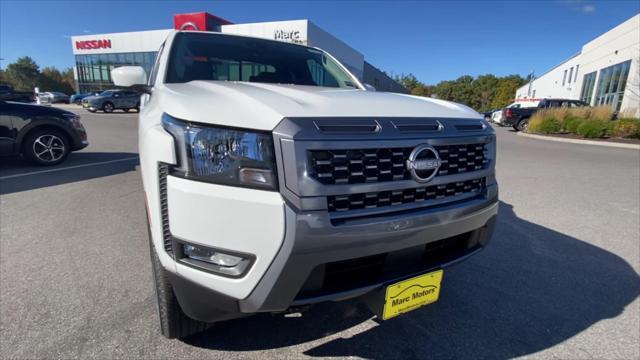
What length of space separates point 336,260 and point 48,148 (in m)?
7.17

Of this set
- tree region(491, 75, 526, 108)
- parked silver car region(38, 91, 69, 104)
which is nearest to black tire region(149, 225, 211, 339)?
parked silver car region(38, 91, 69, 104)

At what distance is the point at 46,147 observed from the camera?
248 inches

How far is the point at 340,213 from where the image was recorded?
1367 millimetres

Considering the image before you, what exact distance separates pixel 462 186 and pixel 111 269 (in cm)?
266

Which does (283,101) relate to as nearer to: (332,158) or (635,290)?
(332,158)

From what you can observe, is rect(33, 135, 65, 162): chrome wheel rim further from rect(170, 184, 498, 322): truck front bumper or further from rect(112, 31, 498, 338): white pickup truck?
rect(170, 184, 498, 322): truck front bumper

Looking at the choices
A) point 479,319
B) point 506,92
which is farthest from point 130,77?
point 506,92

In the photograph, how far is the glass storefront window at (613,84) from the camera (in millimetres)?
23391

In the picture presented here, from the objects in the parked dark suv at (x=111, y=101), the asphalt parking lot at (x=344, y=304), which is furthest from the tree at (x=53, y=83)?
the asphalt parking lot at (x=344, y=304)

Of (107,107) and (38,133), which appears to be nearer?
(38,133)

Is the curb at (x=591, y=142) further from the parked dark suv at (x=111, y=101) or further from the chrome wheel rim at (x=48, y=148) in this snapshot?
the parked dark suv at (x=111, y=101)

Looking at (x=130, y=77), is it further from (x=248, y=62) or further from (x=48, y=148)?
(x=48, y=148)

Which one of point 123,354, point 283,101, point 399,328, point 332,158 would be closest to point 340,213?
point 332,158

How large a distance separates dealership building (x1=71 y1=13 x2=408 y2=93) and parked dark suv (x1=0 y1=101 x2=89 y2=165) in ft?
77.6
